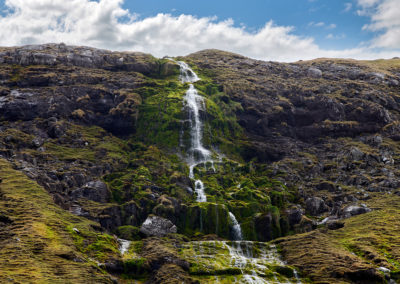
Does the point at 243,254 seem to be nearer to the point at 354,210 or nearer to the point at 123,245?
the point at 123,245

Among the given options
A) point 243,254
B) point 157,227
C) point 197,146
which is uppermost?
point 197,146

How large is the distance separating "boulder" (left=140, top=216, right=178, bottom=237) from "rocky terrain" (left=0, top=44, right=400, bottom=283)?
230 millimetres

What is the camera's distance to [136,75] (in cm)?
12106

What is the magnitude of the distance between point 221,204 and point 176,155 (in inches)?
1063

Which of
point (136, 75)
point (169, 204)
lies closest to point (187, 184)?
point (169, 204)

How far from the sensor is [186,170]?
85625 millimetres

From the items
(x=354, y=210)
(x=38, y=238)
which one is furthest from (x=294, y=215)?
(x=38, y=238)

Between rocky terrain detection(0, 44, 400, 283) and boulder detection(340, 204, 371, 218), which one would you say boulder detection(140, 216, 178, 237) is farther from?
boulder detection(340, 204, 371, 218)

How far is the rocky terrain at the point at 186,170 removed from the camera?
1976 inches

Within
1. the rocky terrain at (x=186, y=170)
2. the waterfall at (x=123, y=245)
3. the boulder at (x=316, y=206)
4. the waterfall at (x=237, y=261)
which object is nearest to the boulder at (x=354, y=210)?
the rocky terrain at (x=186, y=170)

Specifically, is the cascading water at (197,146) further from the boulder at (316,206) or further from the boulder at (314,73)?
the boulder at (314,73)

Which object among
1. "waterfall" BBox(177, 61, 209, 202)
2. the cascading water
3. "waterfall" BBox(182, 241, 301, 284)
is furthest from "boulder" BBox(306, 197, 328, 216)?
"waterfall" BBox(177, 61, 209, 202)

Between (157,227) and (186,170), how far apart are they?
25.0m

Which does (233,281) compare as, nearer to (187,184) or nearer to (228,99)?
(187,184)
